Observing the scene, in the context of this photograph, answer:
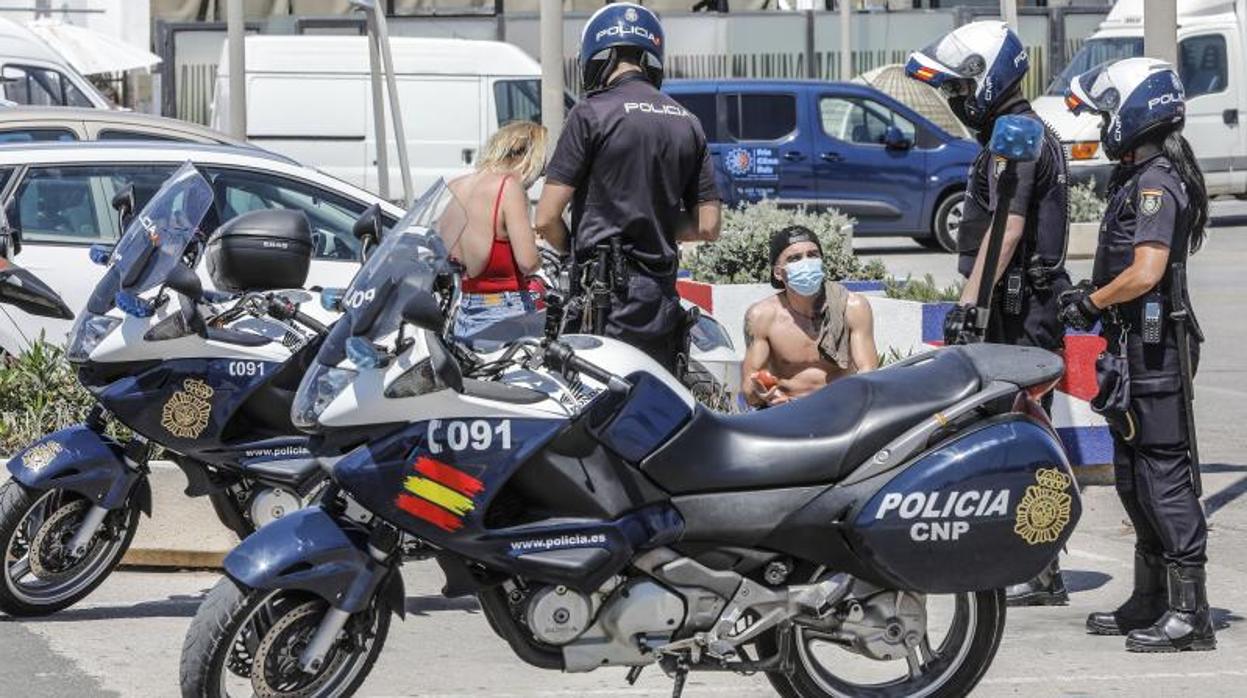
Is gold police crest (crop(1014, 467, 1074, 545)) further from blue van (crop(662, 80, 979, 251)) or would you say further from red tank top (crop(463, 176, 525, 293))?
blue van (crop(662, 80, 979, 251))

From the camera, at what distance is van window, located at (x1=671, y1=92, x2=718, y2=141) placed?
71.9ft

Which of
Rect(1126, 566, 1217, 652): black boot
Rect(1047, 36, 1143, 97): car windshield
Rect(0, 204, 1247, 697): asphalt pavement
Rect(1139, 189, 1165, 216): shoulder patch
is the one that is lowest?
Rect(0, 204, 1247, 697): asphalt pavement

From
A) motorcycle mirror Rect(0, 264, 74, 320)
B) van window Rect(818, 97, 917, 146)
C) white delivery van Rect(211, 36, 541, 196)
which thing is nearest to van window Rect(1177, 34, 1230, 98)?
van window Rect(818, 97, 917, 146)

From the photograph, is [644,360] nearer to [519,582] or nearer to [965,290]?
[519,582]

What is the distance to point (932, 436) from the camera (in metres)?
5.76

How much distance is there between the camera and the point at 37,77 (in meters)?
21.8

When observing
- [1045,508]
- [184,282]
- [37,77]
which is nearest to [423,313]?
[1045,508]

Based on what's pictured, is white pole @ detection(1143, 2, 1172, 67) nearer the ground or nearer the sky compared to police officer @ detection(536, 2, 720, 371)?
nearer the sky

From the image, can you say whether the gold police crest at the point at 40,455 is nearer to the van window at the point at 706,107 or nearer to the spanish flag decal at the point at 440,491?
the spanish flag decal at the point at 440,491

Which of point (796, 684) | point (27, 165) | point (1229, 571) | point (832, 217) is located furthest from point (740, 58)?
point (796, 684)

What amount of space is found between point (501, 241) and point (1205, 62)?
17.2m

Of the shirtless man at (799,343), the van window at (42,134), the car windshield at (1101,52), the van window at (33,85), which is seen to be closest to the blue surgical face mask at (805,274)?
the shirtless man at (799,343)

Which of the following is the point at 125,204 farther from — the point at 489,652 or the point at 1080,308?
the point at 1080,308

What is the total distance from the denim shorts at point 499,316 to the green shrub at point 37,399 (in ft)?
4.98
